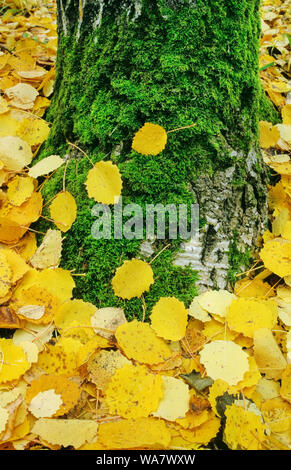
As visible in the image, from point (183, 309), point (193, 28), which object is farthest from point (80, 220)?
point (193, 28)

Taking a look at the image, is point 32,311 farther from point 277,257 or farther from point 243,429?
point 277,257

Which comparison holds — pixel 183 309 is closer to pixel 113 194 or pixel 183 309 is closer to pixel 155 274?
pixel 155 274

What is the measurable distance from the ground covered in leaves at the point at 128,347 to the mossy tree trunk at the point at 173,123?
0.06 meters

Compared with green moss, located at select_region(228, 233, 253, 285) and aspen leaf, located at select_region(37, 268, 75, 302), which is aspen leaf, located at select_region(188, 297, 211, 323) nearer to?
green moss, located at select_region(228, 233, 253, 285)

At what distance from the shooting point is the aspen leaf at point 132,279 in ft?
4.04

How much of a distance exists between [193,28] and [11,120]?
0.87m

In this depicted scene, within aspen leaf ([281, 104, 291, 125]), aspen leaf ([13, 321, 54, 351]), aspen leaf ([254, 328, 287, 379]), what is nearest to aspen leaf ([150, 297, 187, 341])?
aspen leaf ([254, 328, 287, 379])

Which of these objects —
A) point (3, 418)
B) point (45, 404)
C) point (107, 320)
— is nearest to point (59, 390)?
point (45, 404)

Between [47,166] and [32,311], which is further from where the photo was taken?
[47,166]

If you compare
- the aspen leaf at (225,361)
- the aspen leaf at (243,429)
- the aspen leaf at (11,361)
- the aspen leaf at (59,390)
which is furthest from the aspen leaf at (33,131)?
the aspen leaf at (243,429)

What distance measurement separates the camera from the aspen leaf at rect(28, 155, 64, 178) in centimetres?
138

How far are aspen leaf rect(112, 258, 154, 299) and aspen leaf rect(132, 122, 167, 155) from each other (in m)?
0.38

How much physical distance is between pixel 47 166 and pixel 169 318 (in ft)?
2.41

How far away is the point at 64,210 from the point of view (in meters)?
1.35
